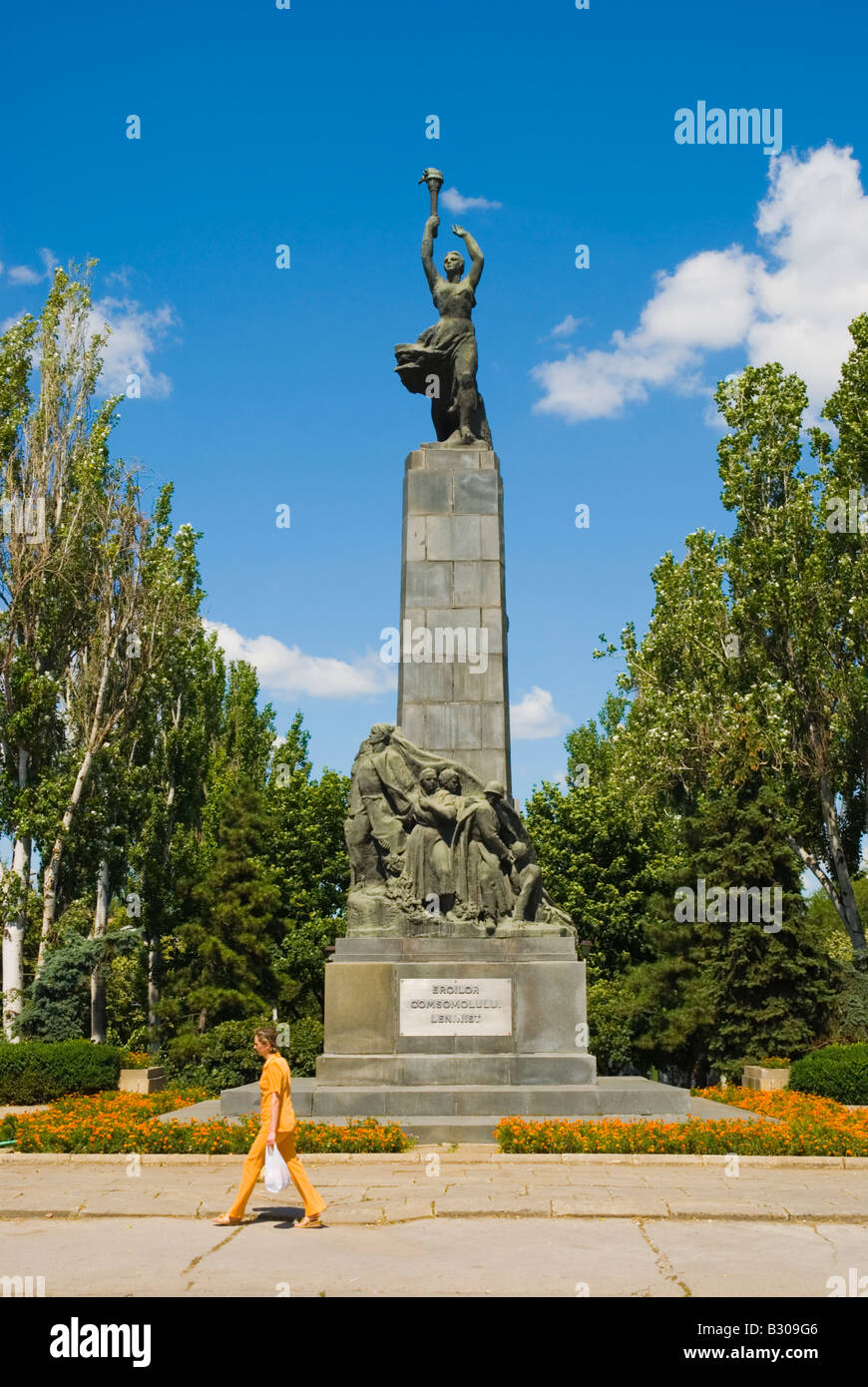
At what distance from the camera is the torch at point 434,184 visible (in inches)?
790

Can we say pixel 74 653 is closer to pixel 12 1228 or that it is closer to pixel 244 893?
pixel 244 893

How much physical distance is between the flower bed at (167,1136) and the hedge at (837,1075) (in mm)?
8253

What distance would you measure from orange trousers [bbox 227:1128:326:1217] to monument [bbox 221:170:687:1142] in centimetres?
497

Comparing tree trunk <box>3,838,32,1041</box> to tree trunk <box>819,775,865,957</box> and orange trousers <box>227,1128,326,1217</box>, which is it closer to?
orange trousers <box>227,1128,326,1217</box>

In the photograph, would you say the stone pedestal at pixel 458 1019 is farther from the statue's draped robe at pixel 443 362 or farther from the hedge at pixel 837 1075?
the statue's draped robe at pixel 443 362

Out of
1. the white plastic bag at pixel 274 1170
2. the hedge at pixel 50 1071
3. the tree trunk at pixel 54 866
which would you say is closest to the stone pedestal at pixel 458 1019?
the white plastic bag at pixel 274 1170

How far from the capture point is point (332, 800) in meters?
36.8

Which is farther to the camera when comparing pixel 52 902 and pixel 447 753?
pixel 52 902

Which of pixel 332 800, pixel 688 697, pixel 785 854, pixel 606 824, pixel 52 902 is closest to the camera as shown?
pixel 785 854

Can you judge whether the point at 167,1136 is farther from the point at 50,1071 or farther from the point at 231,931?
the point at 231,931

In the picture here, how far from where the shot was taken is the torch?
2008 centimetres

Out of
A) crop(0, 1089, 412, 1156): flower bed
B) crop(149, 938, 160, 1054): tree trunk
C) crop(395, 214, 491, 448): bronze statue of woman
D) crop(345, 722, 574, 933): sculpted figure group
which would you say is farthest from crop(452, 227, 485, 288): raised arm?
crop(149, 938, 160, 1054): tree trunk

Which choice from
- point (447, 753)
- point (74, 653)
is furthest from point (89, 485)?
point (447, 753)
